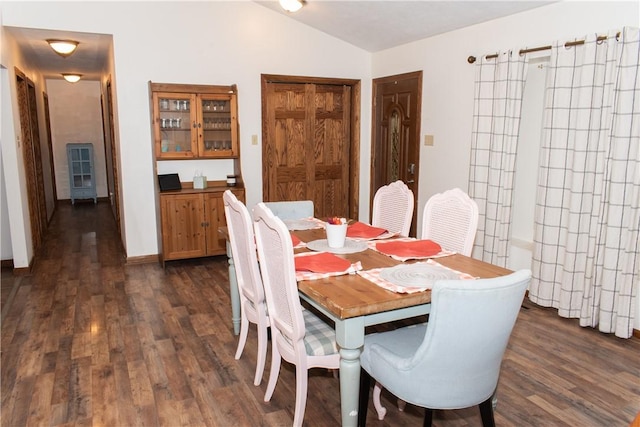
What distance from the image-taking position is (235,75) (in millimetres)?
5223

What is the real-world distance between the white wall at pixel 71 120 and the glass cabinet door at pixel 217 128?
518 centimetres

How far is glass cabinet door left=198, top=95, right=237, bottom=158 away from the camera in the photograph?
495 cm

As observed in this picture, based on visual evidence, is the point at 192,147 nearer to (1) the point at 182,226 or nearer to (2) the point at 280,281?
(1) the point at 182,226

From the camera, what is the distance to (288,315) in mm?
2143

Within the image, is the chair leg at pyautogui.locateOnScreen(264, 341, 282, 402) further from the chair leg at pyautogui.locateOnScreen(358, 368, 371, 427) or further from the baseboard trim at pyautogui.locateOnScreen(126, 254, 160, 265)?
the baseboard trim at pyautogui.locateOnScreen(126, 254, 160, 265)

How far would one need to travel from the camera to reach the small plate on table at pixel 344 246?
2568 millimetres

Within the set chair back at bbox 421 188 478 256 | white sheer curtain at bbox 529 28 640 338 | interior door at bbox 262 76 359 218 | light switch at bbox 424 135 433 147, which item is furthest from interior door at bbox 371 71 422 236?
chair back at bbox 421 188 478 256

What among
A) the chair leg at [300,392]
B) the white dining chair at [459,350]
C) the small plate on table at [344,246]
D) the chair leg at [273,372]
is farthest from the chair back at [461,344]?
the small plate on table at [344,246]

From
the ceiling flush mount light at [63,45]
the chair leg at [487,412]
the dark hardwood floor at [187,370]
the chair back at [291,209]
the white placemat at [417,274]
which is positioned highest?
the ceiling flush mount light at [63,45]

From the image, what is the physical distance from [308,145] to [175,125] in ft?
5.15

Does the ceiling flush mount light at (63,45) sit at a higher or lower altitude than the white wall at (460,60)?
higher

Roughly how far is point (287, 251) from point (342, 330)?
1.23 feet

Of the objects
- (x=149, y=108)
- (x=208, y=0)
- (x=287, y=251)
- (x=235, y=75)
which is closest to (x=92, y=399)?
(x=287, y=251)

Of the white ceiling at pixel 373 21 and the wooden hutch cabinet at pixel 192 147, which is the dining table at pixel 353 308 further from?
the wooden hutch cabinet at pixel 192 147
